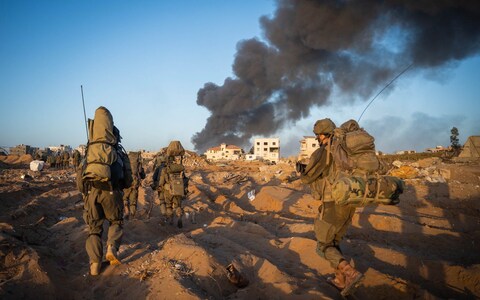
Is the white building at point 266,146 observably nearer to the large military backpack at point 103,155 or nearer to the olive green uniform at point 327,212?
the large military backpack at point 103,155

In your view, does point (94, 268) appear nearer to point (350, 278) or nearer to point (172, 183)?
point (350, 278)

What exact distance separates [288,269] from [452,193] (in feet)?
37.6

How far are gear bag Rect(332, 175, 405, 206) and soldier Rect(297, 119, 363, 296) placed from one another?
0.24m

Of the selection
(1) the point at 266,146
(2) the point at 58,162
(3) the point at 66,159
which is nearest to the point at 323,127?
(3) the point at 66,159

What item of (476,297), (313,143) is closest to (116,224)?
(476,297)

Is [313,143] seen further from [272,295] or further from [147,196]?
[272,295]

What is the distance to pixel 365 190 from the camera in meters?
3.73

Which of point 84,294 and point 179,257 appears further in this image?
point 179,257

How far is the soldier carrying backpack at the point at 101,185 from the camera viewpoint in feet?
14.2

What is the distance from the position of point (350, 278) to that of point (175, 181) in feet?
19.1

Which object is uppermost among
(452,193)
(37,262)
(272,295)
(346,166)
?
(346,166)

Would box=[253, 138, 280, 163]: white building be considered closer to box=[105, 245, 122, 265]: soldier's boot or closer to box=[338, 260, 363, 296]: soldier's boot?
box=[105, 245, 122, 265]: soldier's boot

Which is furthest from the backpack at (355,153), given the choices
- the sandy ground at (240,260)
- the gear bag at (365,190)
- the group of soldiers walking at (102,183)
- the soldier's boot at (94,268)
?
the soldier's boot at (94,268)

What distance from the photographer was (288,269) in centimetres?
491
